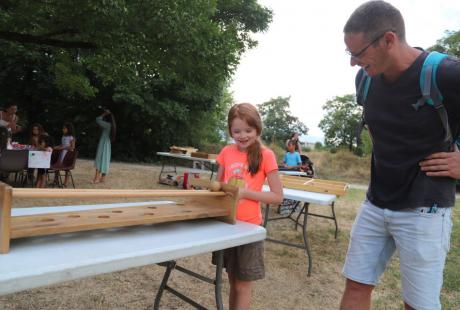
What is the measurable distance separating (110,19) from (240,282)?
632 cm

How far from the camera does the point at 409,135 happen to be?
1616 mm

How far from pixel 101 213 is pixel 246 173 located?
2.79 feet

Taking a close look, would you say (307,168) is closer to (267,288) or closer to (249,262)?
(267,288)

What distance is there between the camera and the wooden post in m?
1.08

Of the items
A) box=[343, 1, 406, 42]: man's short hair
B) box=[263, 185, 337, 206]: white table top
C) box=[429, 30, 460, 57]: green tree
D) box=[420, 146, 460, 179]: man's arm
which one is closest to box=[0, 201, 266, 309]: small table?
box=[420, 146, 460, 179]: man's arm

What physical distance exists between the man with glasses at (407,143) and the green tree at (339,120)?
129 feet

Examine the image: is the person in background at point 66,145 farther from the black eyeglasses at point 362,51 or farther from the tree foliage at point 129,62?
the black eyeglasses at point 362,51

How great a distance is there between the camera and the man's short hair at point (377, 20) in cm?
154

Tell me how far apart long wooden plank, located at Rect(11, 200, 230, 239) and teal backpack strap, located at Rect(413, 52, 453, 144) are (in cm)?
102

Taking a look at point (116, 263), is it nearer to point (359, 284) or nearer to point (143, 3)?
point (359, 284)

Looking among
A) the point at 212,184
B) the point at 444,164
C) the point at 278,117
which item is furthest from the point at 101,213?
the point at 278,117

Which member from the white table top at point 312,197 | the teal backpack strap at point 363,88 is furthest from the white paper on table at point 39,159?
the teal backpack strap at point 363,88

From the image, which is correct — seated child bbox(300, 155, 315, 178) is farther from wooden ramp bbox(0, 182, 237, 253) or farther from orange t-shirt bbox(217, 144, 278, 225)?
wooden ramp bbox(0, 182, 237, 253)

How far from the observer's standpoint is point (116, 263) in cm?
113
